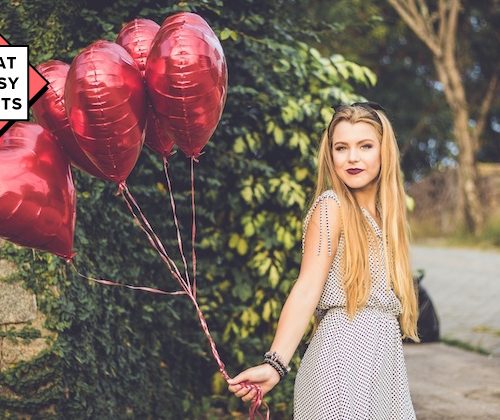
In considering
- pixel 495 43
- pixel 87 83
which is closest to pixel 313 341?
pixel 87 83

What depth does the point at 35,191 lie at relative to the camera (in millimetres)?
2279

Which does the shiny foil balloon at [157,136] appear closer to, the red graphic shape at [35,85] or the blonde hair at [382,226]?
the red graphic shape at [35,85]

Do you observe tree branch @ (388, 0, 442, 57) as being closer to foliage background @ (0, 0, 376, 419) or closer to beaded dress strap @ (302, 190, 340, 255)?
foliage background @ (0, 0, 376, 419)

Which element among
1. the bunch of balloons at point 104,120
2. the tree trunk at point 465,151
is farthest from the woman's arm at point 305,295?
the tree trunk at point 465,151

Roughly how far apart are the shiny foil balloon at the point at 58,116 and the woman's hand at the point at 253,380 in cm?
76

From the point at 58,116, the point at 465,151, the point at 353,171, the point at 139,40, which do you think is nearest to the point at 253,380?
the point at 353,171

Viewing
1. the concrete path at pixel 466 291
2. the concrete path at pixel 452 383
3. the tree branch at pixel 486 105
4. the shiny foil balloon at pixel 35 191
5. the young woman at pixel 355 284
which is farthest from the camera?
the tree branch at pixel 486 105

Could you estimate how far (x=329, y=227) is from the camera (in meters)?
2.43

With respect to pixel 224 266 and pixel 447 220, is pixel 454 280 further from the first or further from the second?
pixel 447 220

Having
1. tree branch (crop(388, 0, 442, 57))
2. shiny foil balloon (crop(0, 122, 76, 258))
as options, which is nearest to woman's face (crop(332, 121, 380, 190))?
A: shiny foil balloon (crop(0, 122, 76, 258))

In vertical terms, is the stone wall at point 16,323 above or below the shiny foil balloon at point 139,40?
below

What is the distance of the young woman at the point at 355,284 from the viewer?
238 cm

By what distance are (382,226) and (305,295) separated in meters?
0.37

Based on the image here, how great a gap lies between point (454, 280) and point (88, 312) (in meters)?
7.67
